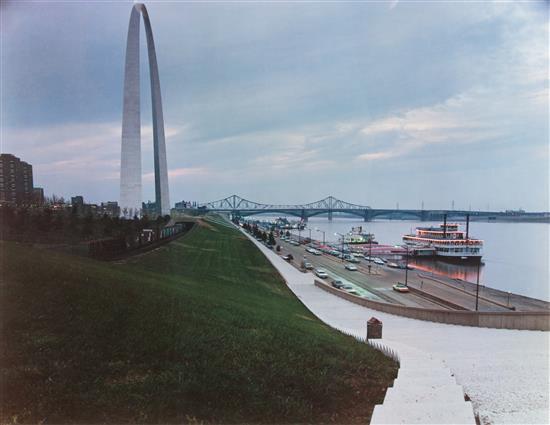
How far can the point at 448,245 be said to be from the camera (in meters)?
43.1

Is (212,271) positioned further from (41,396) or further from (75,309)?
(41,396)

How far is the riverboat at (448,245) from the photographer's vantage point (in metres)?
41.1

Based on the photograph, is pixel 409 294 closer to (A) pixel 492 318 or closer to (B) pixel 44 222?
(A) pixel 492 318

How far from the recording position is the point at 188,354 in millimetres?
3822

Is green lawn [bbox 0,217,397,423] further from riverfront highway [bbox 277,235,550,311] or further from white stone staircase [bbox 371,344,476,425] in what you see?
riverfront highway [bbox 277,235,550,311]

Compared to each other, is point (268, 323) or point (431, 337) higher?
point (268, 323)

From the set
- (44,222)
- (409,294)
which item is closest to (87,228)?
(44,222)

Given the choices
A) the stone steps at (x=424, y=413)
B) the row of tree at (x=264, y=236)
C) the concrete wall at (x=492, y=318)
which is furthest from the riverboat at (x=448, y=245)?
the stone steps at (x=424, y=413)

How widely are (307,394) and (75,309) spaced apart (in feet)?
10.1

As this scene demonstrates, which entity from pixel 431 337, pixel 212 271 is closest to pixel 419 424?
pixel 431 337

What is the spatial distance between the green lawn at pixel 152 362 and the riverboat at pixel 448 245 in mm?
41047

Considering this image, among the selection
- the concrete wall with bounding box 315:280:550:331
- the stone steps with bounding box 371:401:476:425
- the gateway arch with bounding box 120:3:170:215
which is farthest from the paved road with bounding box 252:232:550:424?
the gateway arch with bounding box 120:3:170:215

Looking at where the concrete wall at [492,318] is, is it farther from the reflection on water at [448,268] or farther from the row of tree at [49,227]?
the reflection on water at [448,268]

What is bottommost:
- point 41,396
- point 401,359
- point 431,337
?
point 431,337
